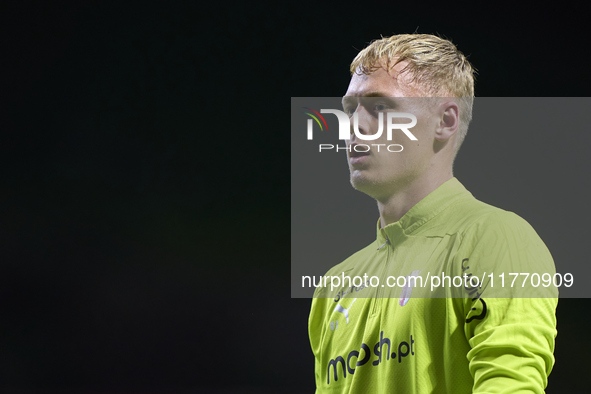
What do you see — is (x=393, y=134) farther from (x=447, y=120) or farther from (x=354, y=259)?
(x=354, y=259)

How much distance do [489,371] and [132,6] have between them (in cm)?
200

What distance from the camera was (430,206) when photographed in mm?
1172

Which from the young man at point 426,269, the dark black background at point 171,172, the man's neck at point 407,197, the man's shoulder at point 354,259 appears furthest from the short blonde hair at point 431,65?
the dark black background at point 171,172

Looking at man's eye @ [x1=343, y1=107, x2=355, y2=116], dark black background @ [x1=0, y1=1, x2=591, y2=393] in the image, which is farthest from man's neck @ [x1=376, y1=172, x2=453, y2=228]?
dark black background @ [x1=0, y1=1, x2=591, y2=393]

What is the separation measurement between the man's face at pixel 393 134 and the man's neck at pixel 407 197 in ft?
0.04

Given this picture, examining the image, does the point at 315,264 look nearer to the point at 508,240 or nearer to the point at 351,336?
the point at 351,336

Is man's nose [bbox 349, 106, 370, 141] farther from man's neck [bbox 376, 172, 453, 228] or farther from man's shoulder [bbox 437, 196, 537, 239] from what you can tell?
man's shoulder [bbox 437, 196, 537, 239]

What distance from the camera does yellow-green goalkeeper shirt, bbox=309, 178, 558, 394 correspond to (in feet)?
2.86

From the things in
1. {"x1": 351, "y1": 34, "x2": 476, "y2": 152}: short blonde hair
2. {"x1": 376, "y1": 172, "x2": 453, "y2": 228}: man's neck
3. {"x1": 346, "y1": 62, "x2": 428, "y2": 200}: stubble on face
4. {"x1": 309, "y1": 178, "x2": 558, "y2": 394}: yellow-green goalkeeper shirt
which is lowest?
{"x1": 309, "y1": 178, "x2": 558, "y2": 394}: yellow-green goalkeeper shirt

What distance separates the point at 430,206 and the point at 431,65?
302 mm

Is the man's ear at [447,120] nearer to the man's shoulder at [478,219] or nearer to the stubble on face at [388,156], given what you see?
the stubble on face at [388,156]

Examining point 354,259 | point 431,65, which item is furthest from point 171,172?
point 431,65

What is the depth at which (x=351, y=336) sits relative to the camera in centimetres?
116

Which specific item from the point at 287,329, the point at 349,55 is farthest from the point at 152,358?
the point at 349,55
